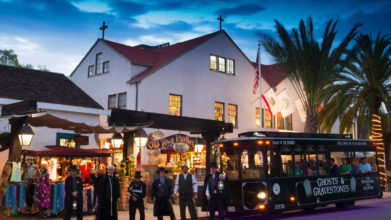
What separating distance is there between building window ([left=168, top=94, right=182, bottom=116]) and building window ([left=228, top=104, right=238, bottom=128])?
4.61 meters

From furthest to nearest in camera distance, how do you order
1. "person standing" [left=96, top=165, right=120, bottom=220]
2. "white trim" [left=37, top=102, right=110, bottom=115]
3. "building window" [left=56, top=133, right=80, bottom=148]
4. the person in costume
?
"building window" [left=56, top=133, right=80, bottom=148] → "white trim" [left=37, top=102, right=110, bottom=115] → the person in costume → "person standing" [left=96, top=165, right=120, bottom=220]

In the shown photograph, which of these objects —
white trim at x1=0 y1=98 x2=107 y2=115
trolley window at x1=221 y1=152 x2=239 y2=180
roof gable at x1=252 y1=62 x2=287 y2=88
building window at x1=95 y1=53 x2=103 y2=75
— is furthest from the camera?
roof gable at x1=252 y1=62 x2=287 y2=88

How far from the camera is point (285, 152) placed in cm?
1458

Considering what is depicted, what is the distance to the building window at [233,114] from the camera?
99.2ft

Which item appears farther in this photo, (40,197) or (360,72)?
(360,72)

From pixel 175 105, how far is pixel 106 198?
55.1ft

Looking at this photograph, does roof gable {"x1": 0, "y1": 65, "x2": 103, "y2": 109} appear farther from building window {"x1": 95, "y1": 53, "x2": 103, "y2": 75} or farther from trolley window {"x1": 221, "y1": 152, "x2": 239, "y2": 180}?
trolley window {"x1": 221, "y1": 152, "x2": 239, "y2": 180}

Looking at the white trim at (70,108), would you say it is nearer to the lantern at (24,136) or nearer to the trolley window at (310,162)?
the lantern at (24,136)

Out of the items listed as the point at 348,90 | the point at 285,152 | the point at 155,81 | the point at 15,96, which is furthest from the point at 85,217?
the point at 348,90

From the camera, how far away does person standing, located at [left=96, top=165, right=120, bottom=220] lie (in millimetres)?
10586

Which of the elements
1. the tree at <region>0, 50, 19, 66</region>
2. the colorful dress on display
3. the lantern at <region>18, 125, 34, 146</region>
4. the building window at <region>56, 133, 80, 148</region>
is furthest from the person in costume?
the tree at <region>0, 50, 19, 66</region>

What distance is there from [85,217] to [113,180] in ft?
13.8

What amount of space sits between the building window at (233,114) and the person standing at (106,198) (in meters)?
20.0

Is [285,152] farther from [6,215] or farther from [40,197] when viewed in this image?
[6,215]
